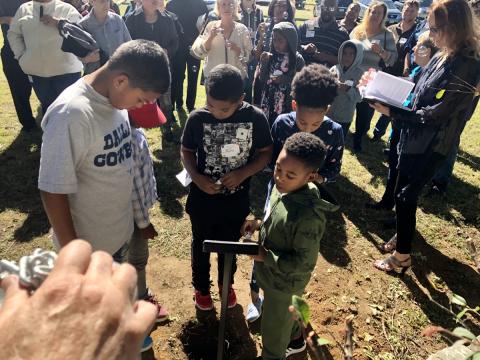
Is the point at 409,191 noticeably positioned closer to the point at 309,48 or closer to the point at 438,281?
the point at 438,281

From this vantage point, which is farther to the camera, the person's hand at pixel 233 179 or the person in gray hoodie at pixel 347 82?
the person in gray hoodie at pixel 347 82

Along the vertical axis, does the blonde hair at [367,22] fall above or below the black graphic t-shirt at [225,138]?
above

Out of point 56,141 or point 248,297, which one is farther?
point 248,297

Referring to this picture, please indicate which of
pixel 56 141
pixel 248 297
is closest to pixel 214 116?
pixel 56 141

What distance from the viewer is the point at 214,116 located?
2.50 meters

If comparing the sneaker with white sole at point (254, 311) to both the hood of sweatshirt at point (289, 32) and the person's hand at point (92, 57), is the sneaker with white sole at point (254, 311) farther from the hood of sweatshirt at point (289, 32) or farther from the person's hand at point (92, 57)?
the person's hand at point (92, 57)

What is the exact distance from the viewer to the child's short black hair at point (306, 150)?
204 centimetres

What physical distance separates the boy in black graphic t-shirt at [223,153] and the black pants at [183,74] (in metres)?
4.32

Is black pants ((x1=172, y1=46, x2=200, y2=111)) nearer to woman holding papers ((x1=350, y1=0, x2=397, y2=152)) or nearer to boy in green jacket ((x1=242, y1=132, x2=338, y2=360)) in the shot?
woman holding papers ((x1=350, y1=0, x2=397, y2=152))

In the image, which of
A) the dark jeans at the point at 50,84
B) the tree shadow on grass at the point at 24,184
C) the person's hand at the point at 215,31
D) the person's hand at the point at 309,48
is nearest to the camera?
the tree shadow on grass at the point at 24,184

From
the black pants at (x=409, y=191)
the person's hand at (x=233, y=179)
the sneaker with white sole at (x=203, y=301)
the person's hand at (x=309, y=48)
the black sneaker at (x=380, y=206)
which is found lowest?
the black sneaker at (x=380, y=206)


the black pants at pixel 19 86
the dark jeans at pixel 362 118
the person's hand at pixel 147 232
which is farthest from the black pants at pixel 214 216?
the black pants at pixel 19 86

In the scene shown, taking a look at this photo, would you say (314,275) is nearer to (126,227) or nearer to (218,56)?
(126,227)

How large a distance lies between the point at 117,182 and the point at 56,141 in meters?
0.45
